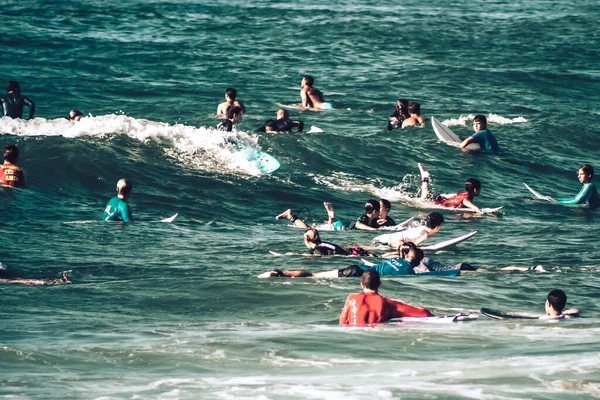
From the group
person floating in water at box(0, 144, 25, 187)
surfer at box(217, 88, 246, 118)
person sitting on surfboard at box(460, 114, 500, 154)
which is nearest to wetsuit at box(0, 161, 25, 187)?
person floating in water at box(0, 144, 25, 187)

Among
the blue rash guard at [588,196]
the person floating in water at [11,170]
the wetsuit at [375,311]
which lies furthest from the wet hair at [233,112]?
the wetsuit at [375,311]

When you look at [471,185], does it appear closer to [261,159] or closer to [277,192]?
[277,192]

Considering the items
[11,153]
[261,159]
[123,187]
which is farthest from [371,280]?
[261,159]

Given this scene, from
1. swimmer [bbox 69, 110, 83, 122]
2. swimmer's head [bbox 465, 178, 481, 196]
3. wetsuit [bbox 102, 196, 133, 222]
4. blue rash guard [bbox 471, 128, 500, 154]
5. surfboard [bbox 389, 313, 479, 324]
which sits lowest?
surfboard [bbox 389, 313, 479, 324]

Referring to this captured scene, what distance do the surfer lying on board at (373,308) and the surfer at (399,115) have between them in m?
15.7

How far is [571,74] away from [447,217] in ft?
54.3

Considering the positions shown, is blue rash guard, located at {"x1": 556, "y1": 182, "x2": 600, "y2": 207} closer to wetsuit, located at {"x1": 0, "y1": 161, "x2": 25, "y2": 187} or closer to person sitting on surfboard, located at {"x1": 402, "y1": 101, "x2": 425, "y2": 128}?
person sitting on surfboard, located at {"x1": 402, "y1": 101, "x2": 425, "y2": 128}

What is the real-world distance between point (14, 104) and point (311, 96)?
27.9 feet

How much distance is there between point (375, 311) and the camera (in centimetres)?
1338

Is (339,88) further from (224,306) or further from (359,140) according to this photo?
(224,306)

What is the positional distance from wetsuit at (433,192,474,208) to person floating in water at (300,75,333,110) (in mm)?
8873

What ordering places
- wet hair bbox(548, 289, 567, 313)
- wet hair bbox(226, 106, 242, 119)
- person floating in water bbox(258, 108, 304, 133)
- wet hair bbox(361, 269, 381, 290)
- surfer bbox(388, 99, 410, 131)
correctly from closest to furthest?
wet hair bbox(361, 269, 381, 290)
wet hair bbox(548, 289, 567, 313)
wet hair bbox(226, 106, 242, 119)
person floating in water bbox(258, 108, 304, 133)
surfer bbox(388, 99, 410, 131)

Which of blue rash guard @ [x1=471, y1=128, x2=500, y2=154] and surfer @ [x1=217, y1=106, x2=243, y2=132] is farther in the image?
blue rash guard @ [x1=471, y1=128, x2=500, y2=154]

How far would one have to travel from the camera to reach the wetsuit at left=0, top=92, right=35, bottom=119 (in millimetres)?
26250
